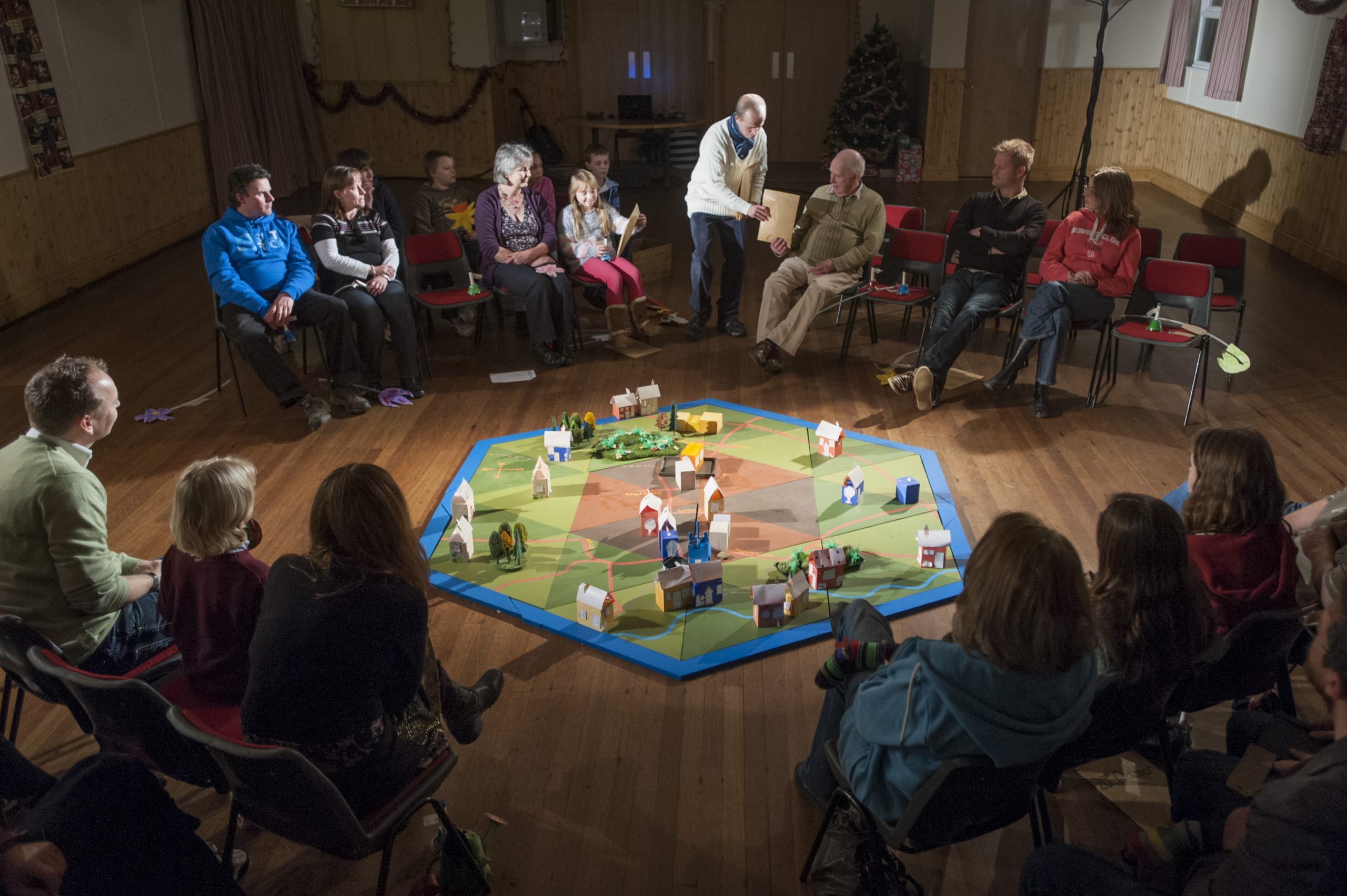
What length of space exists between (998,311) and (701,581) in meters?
2.95

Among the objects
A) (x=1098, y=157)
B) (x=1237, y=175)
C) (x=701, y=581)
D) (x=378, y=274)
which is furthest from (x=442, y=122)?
(x=701, y=581)

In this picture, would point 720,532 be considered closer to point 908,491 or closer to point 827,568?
point 827,568

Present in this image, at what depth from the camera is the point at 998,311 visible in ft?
18.9

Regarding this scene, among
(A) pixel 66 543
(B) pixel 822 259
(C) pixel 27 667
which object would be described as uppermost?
(B) pixel 822 259

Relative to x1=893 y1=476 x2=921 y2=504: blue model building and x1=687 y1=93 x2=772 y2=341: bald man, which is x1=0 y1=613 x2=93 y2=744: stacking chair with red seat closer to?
x1=893 y1=476 x2=921 y2=504: blue model building

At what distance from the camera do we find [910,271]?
20.5ft

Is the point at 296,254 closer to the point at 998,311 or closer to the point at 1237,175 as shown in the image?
the point at 998,311

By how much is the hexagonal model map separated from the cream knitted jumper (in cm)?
178

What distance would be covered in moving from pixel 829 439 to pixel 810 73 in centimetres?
948

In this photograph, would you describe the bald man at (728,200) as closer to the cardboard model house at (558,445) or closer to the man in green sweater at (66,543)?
the cardboard model house at (558,445)

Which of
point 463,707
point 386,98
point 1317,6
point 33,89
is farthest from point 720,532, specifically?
point 386,98

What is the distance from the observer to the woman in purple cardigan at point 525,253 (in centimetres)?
616

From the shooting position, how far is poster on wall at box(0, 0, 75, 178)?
7.26 metres

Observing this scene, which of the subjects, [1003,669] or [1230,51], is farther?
[1230,51]
